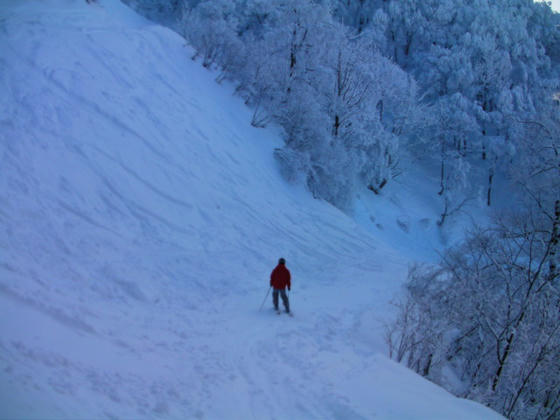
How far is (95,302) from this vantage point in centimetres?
687

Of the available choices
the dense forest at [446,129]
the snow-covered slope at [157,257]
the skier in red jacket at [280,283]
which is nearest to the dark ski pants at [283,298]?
the skier in red jacket at [280,283]

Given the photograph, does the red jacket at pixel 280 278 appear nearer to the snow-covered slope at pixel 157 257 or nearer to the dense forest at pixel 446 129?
the snow-covered slope at pixel 157 257

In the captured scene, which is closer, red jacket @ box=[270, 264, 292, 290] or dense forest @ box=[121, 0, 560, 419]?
dense forest @ box=[121, 0, 560, 419]

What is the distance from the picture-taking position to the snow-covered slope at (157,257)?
5.02 m

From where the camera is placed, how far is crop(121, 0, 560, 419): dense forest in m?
7.81

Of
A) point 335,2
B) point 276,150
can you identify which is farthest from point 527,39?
point 276,150

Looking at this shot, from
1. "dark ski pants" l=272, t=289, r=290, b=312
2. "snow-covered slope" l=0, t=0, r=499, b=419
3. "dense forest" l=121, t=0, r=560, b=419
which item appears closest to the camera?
"snow-covered slope" l=0, t=0, r=499, b=419

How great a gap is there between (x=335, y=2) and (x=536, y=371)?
3285cm

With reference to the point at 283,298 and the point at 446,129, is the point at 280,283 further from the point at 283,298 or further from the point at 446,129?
the point at 446,129

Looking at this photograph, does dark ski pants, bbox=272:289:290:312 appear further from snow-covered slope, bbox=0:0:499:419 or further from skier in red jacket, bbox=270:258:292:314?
snow-covered slope, bbox=0:0:499:419

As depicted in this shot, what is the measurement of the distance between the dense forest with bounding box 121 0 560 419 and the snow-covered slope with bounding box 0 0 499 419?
189 cm

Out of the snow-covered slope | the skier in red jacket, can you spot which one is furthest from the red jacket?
the snow-covered slope

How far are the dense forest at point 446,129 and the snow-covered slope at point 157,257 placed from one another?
6.19 ft

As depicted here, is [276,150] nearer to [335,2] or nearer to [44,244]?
[44,244]
